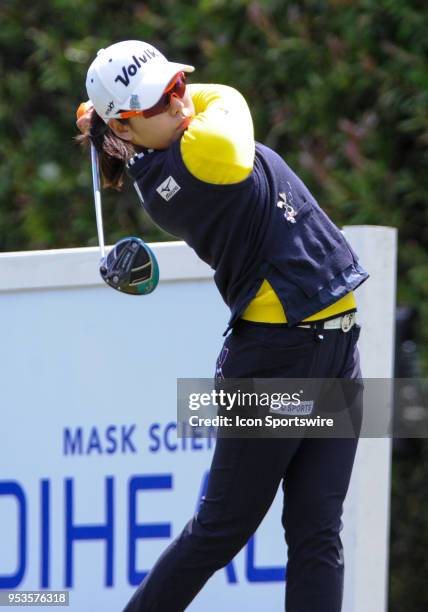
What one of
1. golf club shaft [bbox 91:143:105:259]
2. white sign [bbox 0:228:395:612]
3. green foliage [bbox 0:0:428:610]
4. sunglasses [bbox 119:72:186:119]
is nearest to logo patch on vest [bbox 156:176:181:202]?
sunglasses [bbox 119:72:186:119]

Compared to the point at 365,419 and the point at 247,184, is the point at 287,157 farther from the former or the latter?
the point at 247,184

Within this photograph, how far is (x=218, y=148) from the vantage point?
9.80 ft

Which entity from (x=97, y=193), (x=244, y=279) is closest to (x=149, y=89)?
(x=97, y=193)

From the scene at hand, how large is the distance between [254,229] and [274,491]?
2.23 ft

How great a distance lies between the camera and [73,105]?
6621 millimetres

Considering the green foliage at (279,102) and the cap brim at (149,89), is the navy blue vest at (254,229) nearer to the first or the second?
the cap brim at (149,89)

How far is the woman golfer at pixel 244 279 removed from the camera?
3.07 meters

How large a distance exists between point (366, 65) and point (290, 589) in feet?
9.08

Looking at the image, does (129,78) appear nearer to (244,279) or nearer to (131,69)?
(131,69)

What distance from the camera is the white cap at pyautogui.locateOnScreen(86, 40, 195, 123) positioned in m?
3.09

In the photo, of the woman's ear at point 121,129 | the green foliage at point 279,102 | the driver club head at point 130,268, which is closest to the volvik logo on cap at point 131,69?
the woman's ear at point 121,129

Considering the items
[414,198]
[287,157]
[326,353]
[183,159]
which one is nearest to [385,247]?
[326,353]

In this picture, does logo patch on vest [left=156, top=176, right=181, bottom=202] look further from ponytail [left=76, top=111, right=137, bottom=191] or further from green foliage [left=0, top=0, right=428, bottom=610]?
green foliage [left=0, top=0, right=428, bottom=610]

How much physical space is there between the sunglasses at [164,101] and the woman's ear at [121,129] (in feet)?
0.10
